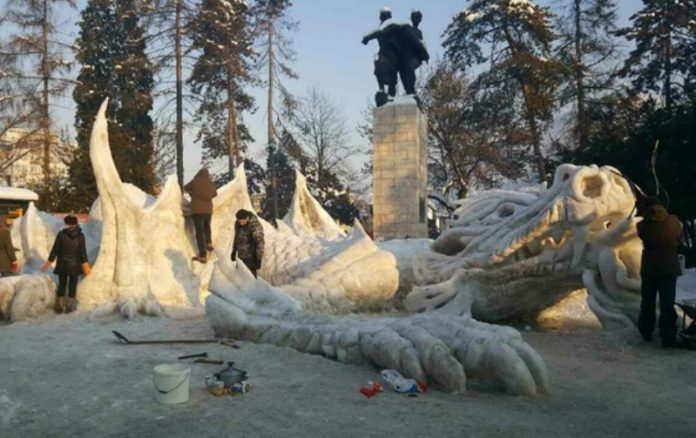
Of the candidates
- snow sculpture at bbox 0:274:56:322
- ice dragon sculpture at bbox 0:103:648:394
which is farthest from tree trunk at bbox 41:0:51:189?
snow sculpture at bbox 0:274:56:322

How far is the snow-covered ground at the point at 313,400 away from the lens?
8.89 feet

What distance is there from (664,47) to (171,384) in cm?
2485

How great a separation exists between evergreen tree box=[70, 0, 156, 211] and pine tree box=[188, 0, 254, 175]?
2357mm

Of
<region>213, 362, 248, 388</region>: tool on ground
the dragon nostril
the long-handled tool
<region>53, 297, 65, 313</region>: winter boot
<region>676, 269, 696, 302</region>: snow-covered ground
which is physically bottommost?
<region>676, 269, 696, 302</region>: snow-covered ground

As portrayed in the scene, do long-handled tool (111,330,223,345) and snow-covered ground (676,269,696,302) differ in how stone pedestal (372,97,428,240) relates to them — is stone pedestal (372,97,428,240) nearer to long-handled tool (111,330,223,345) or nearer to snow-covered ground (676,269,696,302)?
snow-covered ground (676,269,696,302)

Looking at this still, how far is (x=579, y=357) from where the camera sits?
14.2 ft

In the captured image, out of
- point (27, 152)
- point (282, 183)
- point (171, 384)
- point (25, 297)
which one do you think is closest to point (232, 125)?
point (282, 183)

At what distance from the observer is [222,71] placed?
83.1 feet

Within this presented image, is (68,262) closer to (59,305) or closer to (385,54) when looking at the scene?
(59,305)

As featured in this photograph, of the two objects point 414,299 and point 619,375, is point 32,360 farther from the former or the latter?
point 619,375

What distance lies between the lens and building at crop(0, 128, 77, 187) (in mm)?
22625

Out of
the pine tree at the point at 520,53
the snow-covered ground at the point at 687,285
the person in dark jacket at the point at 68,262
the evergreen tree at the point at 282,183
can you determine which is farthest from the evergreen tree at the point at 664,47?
the person in dark jacket at the point at 68,262

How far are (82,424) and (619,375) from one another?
3165mm

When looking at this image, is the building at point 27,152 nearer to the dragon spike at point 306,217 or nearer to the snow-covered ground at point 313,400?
the dragon spike at point 306,217
